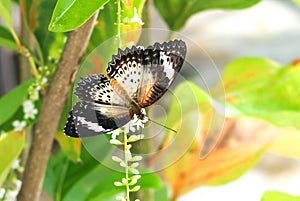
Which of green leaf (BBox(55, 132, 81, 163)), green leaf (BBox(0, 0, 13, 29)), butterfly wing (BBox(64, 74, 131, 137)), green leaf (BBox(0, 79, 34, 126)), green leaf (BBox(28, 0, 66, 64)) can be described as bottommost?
butterfly wing (BBox(64, 74, 131, 137))

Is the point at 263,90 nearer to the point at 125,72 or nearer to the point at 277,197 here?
the point at 277,197

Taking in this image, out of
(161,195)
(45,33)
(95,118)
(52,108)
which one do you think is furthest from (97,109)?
(161,195)

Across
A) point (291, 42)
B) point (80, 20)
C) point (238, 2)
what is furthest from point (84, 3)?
point (291, 42)

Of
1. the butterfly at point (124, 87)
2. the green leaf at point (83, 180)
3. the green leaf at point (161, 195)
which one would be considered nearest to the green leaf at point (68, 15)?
the butterfly at point (124, 87)

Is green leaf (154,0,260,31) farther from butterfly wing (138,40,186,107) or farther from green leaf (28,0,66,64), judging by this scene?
butterfly wing (138,40,186,107)

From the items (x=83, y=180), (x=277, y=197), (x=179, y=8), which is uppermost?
(x=179, y=8)

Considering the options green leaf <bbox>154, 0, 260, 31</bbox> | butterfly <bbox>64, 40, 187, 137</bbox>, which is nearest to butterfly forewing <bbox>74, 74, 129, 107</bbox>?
butterfly <bbox>64, 40, 187, 137</bbox>
